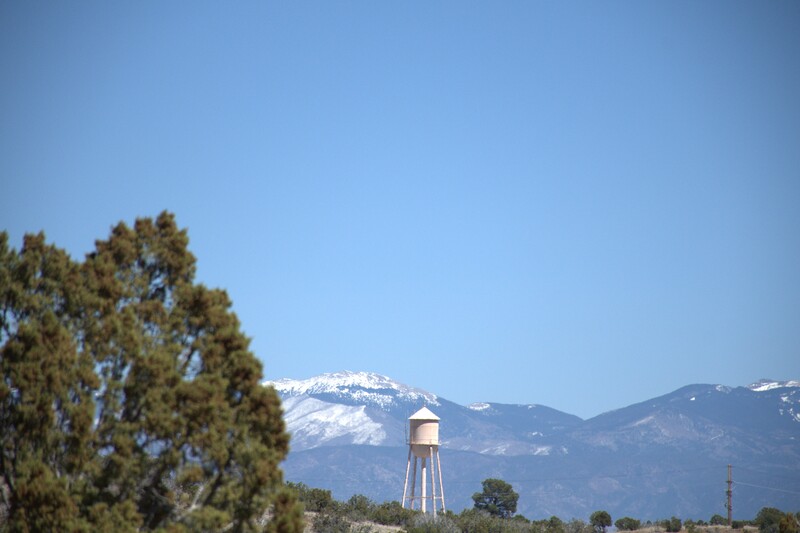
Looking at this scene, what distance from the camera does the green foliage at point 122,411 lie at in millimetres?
22922

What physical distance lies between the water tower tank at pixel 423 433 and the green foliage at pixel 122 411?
142 feet

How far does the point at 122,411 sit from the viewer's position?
938 inches

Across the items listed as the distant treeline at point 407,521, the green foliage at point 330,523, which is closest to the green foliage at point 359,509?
the distant treeline at point 407,521

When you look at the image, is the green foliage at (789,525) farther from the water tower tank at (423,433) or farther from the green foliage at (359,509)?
the water tower tank at (423,433)

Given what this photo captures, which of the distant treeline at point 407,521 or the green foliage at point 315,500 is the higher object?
the green foliage at point 315,500

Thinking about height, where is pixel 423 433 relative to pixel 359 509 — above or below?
above

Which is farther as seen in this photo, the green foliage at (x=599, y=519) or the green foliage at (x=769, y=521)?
Answer: the green foliage at (x=599, y=519)

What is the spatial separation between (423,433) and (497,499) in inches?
1004

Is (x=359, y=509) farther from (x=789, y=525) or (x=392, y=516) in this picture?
(x=789, y=525)

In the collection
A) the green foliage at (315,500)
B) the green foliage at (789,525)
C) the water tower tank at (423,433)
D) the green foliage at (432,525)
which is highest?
the water tower tank at (423,433)

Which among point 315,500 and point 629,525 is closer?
point 315,500

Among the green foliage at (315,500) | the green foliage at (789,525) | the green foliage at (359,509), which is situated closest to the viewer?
the green foliage at (789,525)

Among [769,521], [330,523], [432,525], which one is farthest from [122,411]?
[769,521]

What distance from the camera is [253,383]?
23.9m
